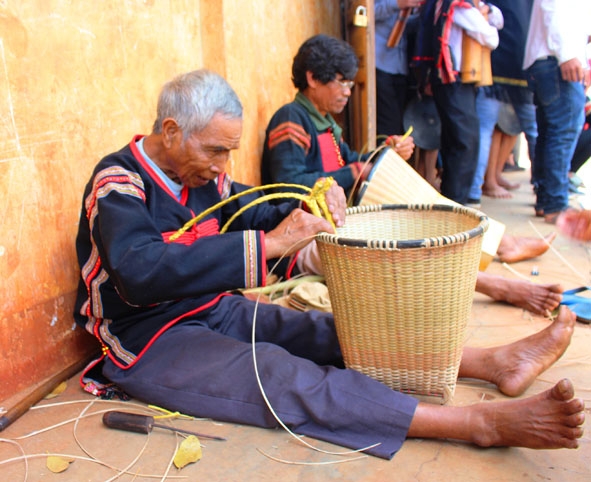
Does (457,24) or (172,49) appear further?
(457,24)

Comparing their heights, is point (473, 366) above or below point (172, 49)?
below

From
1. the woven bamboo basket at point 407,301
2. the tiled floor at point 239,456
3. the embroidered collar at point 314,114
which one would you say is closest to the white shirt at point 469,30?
the embroidered collar at point 314,114

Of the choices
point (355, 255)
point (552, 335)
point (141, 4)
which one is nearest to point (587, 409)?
point (552, 335)

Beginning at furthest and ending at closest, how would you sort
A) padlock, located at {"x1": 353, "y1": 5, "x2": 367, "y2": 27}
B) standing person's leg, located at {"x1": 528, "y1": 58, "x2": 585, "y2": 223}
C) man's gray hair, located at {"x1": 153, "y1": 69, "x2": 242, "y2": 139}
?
standing person's leg, located at {"x1": 528, "y1": 58, "x2": 585, "y2": 223} < padlock, located at {"x1": 353, "y1": 5, "x2": 367, "y2": 27} < man's gray hair, located at {"x1": 153, "y1": 69, "x2": 242, "y2": 139}

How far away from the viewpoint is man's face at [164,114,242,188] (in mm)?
1948

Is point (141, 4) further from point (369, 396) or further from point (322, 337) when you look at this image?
point (369, 396)

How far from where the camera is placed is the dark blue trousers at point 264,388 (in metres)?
1.79

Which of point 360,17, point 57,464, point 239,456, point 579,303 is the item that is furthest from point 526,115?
point 57,464

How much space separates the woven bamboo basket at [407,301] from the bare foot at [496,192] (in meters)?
4.01

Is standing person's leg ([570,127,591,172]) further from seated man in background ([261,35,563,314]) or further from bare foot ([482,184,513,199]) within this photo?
seated man in background ([261,35,563,314])

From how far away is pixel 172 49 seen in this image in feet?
9.53

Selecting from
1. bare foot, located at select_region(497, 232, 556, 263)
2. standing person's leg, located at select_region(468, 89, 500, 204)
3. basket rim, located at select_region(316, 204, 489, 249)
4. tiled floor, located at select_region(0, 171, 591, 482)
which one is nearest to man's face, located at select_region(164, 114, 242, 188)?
basket rim, located at select_region(316, 204, 489, 249)

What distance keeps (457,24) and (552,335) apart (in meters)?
3.07

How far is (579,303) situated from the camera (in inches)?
114
